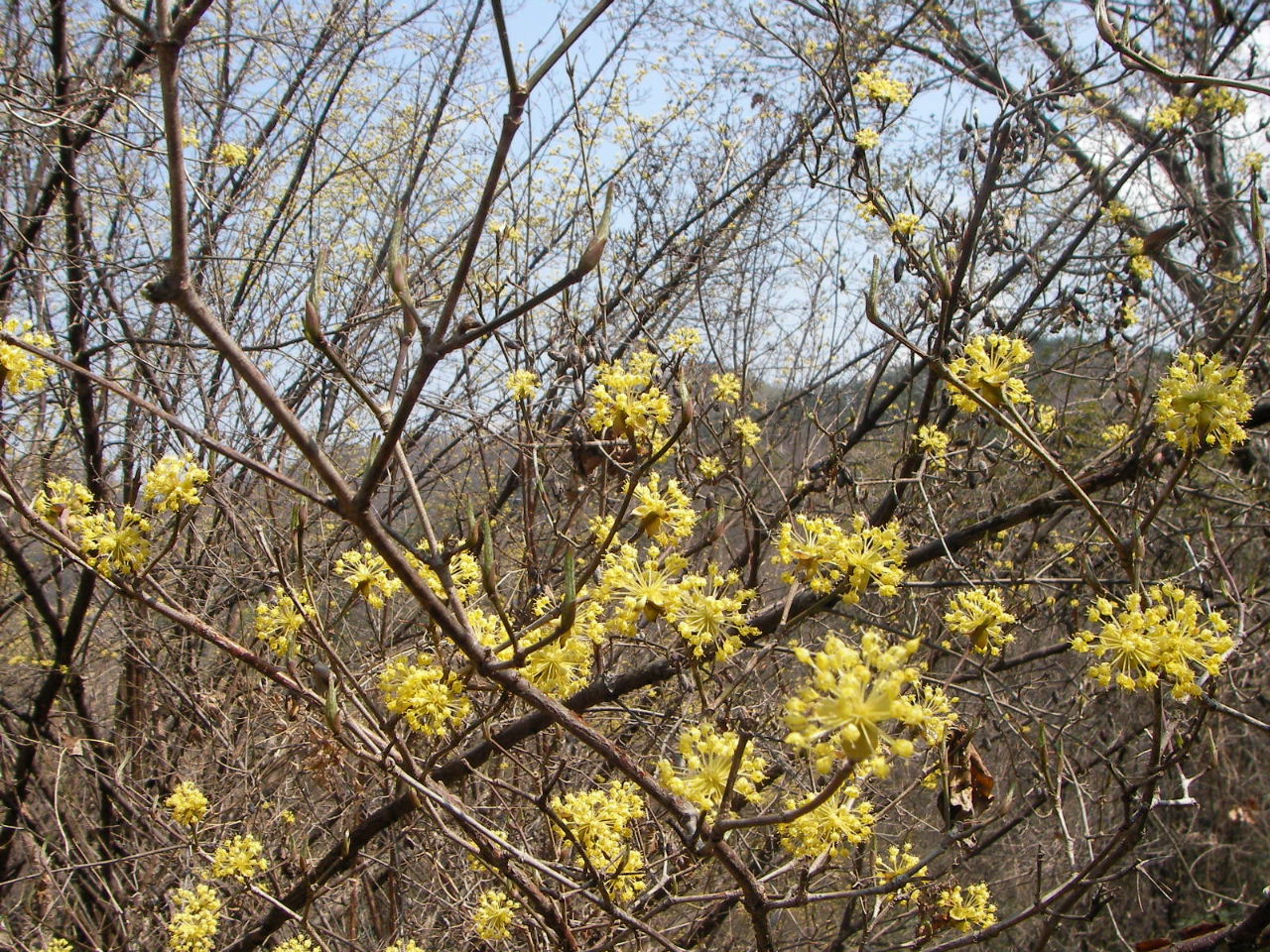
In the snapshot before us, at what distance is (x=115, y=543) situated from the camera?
1781 millimetres

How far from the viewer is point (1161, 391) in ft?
5.98

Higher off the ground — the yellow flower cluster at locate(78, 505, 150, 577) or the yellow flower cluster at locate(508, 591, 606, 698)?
the yellow flower cluster at locate(78, 505, 150, 577)

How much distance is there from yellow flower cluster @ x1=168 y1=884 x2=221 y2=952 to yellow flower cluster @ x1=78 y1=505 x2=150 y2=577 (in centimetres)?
149

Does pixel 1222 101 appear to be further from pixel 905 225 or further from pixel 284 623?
pixel 284 623

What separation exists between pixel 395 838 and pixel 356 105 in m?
4.50

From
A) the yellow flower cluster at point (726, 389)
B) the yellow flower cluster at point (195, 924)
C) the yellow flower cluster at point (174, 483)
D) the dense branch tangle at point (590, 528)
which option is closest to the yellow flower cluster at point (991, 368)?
the dense branch tangle at point (590, 528)

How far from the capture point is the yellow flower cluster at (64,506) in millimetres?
1842

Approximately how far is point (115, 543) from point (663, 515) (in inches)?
42.6

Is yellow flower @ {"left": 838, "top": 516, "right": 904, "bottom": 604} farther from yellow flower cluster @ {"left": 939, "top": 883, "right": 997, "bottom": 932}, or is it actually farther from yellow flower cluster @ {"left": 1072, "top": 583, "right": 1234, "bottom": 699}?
yellow flower cluster @ {"left": 939, "top": 883, "right": 997, "bottom": 932}

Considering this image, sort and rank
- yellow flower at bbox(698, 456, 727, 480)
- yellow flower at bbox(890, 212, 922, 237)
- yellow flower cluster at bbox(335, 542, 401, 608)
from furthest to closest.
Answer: yellow flower at bbox(698, 456, 727, 480)
yellow flower at bbox(890, 212, 922, 237)
yellow flower cluster at bbox(335, 542, 401, 608)

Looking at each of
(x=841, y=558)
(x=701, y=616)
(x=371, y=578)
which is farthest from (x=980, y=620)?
(x=371, y=578)

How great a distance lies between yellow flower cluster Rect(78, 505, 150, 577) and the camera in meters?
1.77

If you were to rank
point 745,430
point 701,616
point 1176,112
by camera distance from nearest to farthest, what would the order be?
point 701,616 → point 745,430 → point 1176,112

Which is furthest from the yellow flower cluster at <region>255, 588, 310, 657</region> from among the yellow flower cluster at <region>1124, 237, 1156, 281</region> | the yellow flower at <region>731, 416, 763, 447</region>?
the yellow flower cluster at <region>1124, 237, 1156, 281</region>
